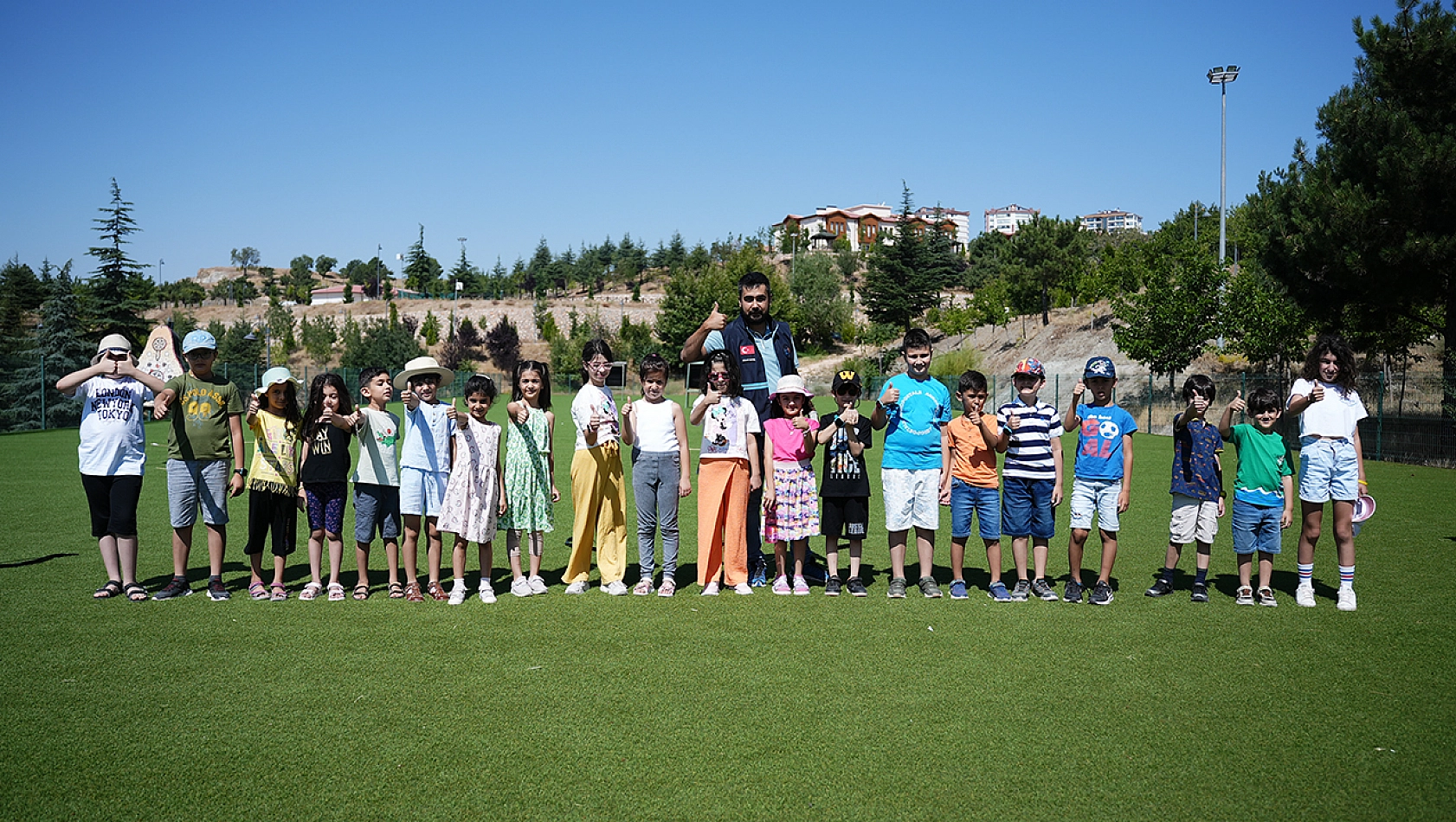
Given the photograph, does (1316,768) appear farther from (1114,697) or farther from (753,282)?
(753,282)

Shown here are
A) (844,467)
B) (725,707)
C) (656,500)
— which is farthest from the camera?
(656,500)

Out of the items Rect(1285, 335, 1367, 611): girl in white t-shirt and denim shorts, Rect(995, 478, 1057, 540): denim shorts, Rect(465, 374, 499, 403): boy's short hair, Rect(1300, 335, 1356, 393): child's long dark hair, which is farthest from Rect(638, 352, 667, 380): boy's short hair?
Rect(1300, 335, 1356, 393): child's long dark hair

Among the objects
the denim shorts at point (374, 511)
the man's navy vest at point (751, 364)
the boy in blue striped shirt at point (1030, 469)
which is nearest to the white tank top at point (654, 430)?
the man's navy vest at point (751, 364)

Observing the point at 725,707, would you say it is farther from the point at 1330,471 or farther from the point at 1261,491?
the point at 1330,471

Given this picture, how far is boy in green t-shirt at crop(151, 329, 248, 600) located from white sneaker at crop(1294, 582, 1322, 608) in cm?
702

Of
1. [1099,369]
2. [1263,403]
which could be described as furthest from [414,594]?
[1263,403]

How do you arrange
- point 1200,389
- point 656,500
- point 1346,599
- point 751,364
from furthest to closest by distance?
point 751,364, point 656,500, point 1200,389, point 1346,599

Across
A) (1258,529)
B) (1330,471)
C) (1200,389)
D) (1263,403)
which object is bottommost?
(1258,529)

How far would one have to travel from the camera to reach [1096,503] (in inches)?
240

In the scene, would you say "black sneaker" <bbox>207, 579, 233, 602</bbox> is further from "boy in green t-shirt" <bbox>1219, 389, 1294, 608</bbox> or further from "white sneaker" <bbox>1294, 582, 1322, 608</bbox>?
"white sneaker" <bbox>1294, 582, 1322, 608</bbox>

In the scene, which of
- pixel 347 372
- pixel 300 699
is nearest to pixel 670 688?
pixel 300 699

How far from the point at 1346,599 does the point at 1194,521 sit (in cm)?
101

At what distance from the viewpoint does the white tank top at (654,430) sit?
6.24m

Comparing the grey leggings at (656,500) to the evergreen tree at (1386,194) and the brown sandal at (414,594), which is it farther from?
the evergreen tree at (1386,194)
